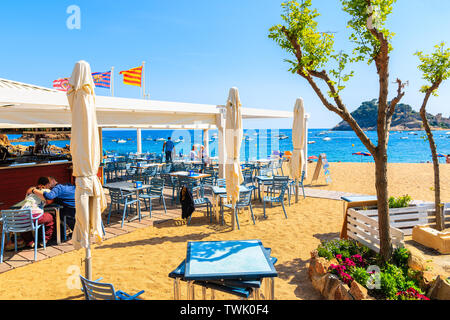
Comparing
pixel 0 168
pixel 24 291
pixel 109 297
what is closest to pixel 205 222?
pixel 24 291

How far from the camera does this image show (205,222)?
670 centimetres

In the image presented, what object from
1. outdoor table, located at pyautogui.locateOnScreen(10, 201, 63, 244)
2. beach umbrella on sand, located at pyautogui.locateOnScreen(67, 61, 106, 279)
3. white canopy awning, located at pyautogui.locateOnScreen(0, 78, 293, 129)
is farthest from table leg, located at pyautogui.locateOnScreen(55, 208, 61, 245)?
beach umbrella on sand, located at pyautogui.locateOnScreen(67, 61, 106, 279)

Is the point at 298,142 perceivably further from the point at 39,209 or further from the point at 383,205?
the point at 39,209

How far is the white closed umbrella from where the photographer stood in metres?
7.61

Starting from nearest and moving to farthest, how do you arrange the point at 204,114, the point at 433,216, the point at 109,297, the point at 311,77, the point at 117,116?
1. the point at 109,297
2. the point at 311,77
3. the point at 433,216
4. the point at 117,116
5. the point at 204,114

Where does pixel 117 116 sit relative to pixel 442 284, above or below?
above

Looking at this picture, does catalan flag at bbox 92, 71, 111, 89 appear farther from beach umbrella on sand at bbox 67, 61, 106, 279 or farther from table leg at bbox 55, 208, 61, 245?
beach umbrella on sand at bbox 67, 61, 106, 279

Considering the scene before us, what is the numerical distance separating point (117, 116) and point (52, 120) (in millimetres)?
1295

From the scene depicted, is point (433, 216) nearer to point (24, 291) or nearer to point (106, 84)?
A: point (24, 291)

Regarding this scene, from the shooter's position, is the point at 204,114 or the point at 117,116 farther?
the point at 204,114

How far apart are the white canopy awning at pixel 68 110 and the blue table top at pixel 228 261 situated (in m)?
3.62

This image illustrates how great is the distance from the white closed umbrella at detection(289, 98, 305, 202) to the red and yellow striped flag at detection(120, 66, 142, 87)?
7.45m

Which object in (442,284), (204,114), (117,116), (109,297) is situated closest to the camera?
(109,297)

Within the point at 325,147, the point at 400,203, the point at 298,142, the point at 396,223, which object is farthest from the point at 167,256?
the point at 325,147
